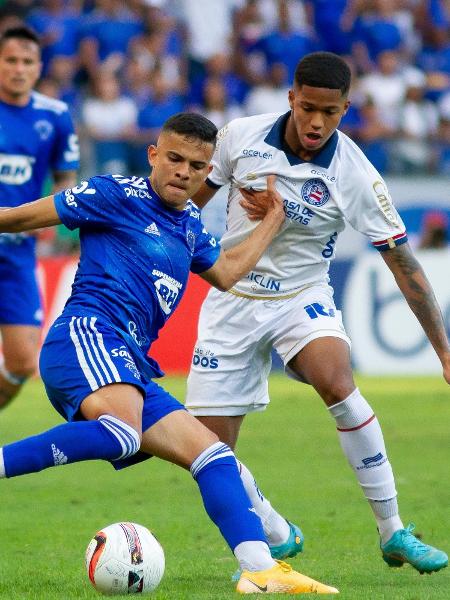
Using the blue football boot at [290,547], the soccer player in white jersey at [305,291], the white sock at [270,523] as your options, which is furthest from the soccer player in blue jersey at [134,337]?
A: the blue football boot at [290,547]

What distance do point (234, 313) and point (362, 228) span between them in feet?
2.84

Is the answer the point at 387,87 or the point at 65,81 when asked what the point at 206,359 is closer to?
the point at 65,81

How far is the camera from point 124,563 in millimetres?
5430

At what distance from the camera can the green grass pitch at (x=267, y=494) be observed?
5953mm

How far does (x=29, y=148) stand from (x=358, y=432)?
4445 millimetres

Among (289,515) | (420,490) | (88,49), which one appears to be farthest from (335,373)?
(88,49)

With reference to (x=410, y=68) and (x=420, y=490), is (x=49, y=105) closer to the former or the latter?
(x=420, y=490)

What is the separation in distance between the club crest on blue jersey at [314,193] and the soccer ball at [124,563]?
6.89 feet

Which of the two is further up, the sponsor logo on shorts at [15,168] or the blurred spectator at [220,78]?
the sponsor logo on shorts at [15,168]

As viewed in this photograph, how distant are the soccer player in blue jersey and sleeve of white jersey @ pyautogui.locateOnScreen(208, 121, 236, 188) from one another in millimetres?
880

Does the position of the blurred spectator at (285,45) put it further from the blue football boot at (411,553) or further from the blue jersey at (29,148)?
the blue football boot at (411,553)

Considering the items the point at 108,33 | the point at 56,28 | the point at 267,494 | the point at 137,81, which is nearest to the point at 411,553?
the point at 267,494

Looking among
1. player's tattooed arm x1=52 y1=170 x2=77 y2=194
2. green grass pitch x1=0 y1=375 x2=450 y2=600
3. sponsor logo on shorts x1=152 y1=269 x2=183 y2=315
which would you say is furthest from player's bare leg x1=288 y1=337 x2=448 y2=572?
player's tattooed arm x1=52 y1=170 x2=77 y2=194

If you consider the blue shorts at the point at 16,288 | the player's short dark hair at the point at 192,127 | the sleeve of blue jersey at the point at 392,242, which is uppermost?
the player's short dark hair at the point at 192,127
